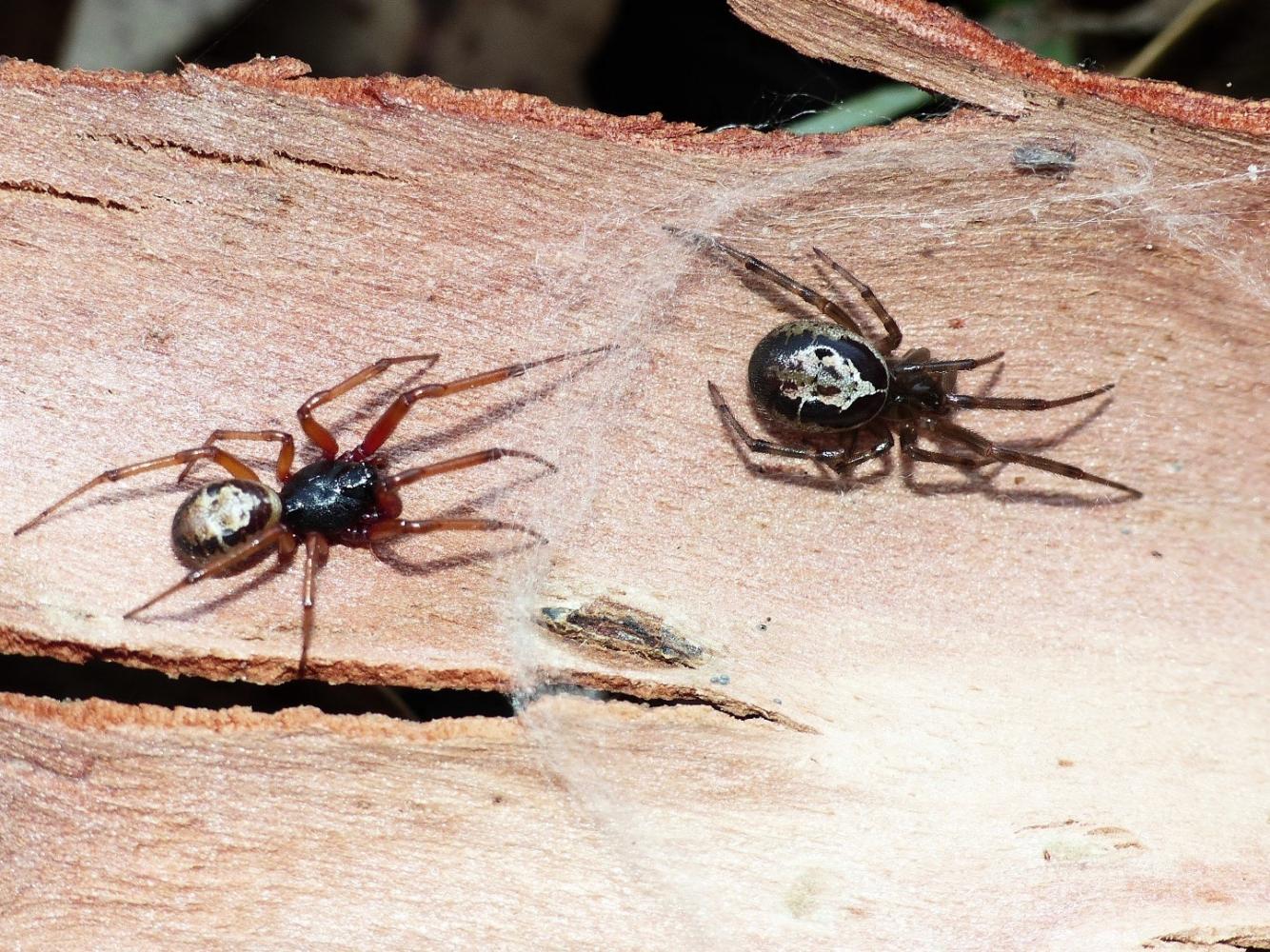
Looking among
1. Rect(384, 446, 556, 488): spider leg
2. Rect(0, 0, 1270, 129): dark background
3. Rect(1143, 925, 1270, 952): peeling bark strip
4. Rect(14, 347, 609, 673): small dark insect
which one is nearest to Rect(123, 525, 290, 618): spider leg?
Rect(14, 347, 609, 673): small dark insect

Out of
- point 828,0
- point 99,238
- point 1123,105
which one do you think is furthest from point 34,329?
point 1123,105

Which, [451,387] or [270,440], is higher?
[451,387]

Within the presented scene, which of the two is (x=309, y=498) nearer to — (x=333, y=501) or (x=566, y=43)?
(x=333, y=501)

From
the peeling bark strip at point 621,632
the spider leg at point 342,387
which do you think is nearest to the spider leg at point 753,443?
the peeling bark strip at point 621,632

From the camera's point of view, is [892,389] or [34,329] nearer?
[34,329]

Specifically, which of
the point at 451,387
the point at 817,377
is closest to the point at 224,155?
the point at 451,387

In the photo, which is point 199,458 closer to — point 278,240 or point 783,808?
point 278,240
